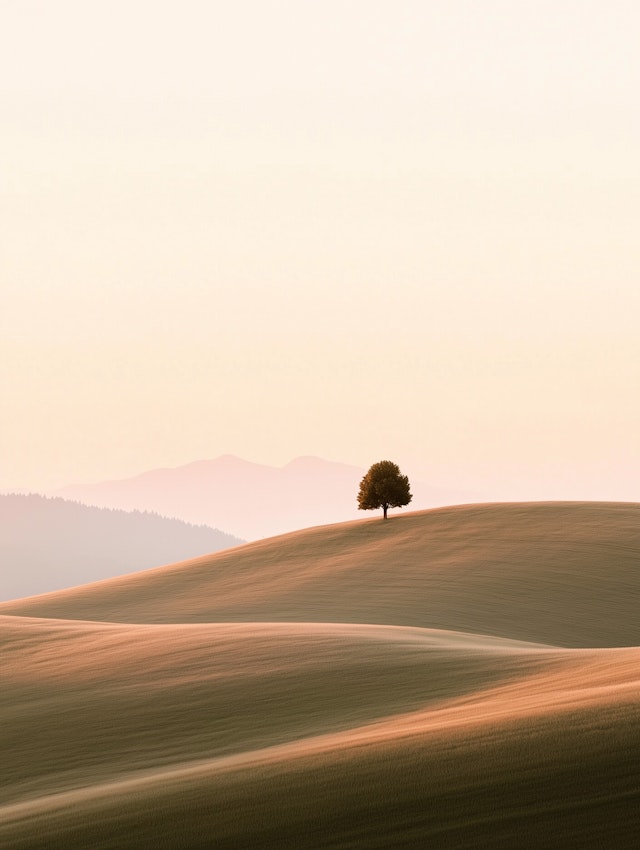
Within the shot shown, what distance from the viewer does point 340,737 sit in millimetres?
15516

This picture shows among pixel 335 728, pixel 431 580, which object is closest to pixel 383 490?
pixel 431 580

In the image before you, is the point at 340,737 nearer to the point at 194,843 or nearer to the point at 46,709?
the point at 194,843

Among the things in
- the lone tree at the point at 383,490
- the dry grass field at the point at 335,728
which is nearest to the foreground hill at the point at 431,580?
the dry grass field at the point at 335,728

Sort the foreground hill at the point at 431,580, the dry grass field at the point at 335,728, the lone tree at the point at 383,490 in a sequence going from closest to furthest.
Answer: the dry grass field at the point at 335,728, the foreground hill at the point at 431,580, the lone tree at the point at 383,490

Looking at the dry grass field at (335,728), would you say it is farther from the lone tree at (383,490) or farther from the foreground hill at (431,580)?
the lone tree at (383,490)

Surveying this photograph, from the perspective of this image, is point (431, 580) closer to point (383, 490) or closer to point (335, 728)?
point (383, 490)

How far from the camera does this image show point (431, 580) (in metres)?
44.8

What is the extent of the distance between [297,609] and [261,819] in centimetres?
2975

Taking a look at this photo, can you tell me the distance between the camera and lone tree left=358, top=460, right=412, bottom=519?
61469 mm

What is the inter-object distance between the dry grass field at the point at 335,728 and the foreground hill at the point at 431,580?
27cm

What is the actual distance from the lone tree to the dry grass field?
1970cm

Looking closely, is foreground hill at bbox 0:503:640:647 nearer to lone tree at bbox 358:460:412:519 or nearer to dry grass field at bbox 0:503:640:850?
dry grass field at bbox 0:503:640:850

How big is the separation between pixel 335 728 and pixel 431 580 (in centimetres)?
2836

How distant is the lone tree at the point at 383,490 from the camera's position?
202 feet
